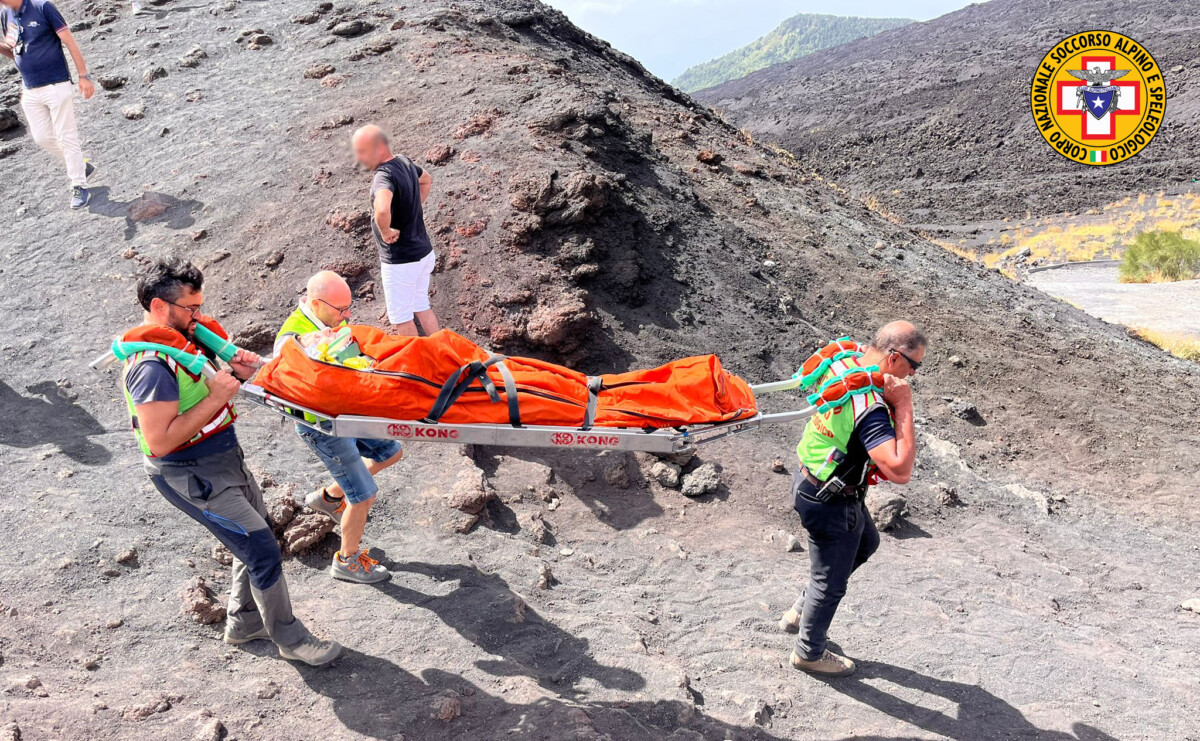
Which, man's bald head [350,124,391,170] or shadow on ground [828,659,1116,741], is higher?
man's bald head [350,124,391,170]

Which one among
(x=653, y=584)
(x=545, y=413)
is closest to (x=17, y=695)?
(x=545, y=413)

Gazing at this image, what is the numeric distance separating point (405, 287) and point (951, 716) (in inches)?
179

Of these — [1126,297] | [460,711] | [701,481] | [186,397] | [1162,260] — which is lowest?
[1126,297]

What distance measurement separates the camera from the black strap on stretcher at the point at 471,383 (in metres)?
3.70

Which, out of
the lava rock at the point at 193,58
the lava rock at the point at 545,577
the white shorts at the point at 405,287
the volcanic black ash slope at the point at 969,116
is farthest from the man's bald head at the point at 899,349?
the volcanic black ash slope at the point at 969,116

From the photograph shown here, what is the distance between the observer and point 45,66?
889cm

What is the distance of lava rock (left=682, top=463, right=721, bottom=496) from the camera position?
6.47 meters

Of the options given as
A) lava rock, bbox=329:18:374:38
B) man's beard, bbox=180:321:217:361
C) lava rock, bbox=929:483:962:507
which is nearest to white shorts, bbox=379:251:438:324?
man's beard, bbox=180:321:217:361

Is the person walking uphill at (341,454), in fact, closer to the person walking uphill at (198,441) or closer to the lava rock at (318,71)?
the person walking uphill at (198,441)

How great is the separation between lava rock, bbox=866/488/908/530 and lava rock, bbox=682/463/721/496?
1317 mm

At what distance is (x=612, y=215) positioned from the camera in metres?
8.58

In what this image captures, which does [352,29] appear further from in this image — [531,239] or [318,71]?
[531,239]

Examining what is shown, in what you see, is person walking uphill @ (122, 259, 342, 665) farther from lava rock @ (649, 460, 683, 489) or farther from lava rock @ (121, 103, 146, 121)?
lava rock @ (121, 103, 146, 121)

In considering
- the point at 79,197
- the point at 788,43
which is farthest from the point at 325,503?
the point at 788,43
